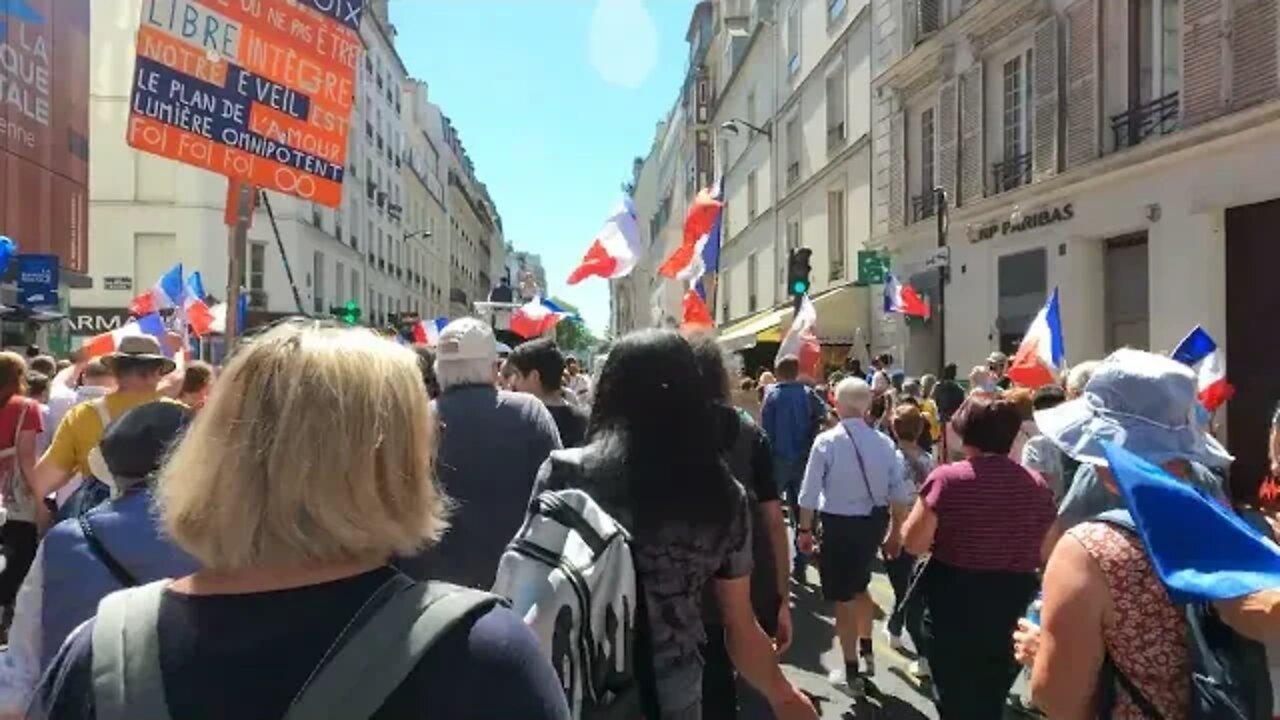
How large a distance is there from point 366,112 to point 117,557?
4363cm

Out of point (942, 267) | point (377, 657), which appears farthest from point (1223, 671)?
point (942, 267)

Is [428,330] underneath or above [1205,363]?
above

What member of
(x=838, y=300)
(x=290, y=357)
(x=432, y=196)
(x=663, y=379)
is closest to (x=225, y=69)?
(x=663, y=379)

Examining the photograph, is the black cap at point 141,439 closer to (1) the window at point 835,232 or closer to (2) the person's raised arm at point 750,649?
(2) the person's raised arm at point 750,649

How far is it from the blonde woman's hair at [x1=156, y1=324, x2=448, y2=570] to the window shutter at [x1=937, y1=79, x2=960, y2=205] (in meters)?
19.9

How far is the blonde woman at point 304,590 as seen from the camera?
4.50ft

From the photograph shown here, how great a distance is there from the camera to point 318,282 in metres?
37.8

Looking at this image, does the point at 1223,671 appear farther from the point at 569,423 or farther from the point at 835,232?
the point at 835,232

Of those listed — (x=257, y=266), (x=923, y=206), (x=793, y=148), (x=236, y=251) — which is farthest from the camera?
(x=257, y=266)

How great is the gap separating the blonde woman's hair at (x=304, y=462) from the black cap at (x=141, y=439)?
1232 millimetres

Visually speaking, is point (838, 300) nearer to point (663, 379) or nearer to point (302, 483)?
point (663, 379)

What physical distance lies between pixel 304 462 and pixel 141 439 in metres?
1.52

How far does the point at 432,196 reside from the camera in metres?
65.2

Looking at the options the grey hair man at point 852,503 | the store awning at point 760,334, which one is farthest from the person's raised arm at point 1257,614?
the store awning at point 760,334
